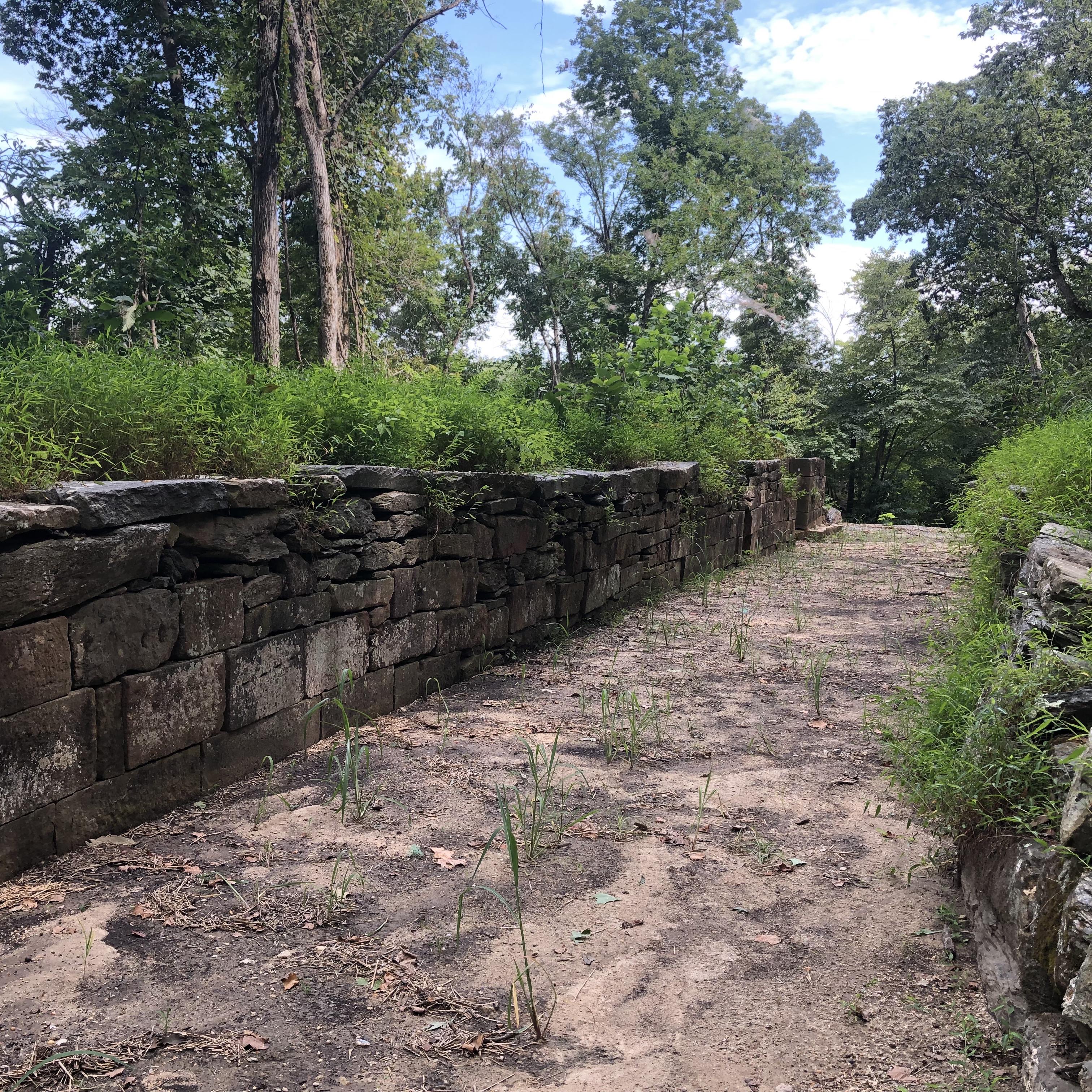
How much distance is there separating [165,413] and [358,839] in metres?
1.77

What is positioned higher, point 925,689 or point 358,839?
point 925,689

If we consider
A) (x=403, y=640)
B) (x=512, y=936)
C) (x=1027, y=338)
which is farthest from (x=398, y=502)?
(x=1027, y=338)

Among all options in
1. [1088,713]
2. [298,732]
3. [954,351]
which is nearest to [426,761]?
[298,732]

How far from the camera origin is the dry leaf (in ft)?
8.87

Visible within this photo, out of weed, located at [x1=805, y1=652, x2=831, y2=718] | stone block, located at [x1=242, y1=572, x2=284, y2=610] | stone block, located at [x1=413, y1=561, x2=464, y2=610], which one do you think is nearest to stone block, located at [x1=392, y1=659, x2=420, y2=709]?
stone block, located at [x1=413, y1=561, x2=464, y2=610]

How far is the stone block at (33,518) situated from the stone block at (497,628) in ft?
9.54

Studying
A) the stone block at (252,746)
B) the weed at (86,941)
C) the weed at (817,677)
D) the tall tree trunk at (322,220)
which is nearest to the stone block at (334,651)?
the stone block at (252,746)

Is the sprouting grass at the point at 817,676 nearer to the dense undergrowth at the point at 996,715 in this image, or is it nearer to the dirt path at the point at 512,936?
the dense undergrowth at the point at 996,715

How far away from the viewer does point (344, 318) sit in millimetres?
10938

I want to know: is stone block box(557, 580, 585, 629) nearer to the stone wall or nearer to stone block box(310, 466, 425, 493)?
the stone wall

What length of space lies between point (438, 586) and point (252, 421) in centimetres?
149

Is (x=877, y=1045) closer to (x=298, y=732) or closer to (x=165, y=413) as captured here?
(x=298, y=732)

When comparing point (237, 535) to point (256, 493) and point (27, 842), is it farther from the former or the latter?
point (27, 842)

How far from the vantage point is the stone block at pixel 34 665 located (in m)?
2.33
